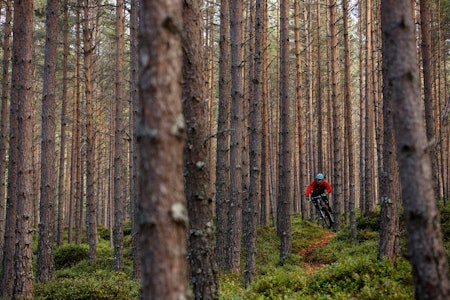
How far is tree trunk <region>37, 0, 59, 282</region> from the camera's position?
12023 mm

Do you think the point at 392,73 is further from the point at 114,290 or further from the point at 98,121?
the point at 98,121

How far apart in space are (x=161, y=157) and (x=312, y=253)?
1296 centimetres

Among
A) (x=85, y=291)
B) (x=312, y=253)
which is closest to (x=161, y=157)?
(x=85, y=291)

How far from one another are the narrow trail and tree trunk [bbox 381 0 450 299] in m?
7.62

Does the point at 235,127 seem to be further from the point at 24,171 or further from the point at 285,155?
the point at 24,171

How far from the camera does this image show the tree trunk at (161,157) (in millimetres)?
3062

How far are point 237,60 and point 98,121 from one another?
21.7 metres

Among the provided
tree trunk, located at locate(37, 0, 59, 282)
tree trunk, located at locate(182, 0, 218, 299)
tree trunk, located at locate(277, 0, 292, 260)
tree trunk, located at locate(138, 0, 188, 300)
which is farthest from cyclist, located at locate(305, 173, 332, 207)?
tree trunk, located at locate(138, 0, 188, 300)

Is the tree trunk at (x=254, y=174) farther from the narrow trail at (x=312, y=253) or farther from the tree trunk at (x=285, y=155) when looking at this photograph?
the narrow trail at (x=312, y=253)

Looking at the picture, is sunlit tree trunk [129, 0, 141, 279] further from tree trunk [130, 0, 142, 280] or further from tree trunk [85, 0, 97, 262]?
tree trunk [85, 0, 97, 262]

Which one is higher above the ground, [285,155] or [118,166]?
[285,155]

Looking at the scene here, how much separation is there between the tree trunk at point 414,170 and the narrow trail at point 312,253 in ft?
25.0

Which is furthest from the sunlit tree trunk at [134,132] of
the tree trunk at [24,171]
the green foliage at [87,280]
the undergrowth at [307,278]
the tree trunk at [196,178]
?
the tree trunk at [196,178]

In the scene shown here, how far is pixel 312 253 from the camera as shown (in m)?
15.1
